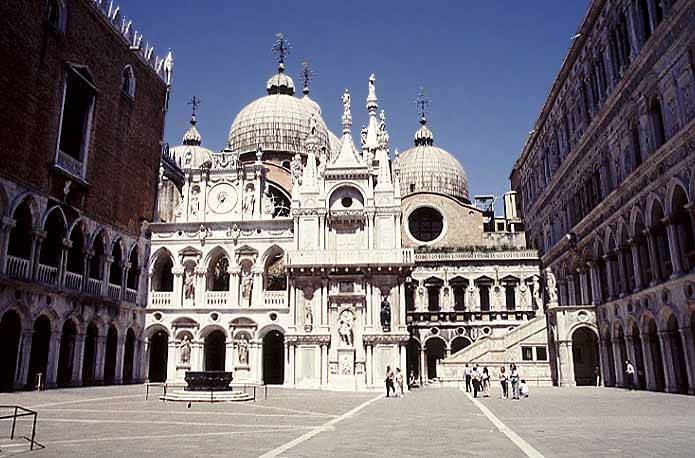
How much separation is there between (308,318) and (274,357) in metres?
7.83

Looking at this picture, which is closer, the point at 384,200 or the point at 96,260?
the point at 96,260

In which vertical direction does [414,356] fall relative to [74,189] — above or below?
below

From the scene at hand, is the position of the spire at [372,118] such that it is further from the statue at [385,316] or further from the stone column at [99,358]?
the stone column at [99,358]

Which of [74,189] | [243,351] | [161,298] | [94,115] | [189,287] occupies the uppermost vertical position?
[94,115]

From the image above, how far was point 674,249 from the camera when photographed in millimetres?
23547

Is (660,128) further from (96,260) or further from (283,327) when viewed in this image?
(96,260)

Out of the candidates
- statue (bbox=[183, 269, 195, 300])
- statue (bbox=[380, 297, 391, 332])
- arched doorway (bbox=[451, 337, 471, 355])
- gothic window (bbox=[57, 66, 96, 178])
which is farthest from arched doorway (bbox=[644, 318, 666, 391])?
gothic window (bbox=[57, 66, 96, 178])

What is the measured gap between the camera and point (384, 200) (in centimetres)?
3778

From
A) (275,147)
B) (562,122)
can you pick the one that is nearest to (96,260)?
(275,147)

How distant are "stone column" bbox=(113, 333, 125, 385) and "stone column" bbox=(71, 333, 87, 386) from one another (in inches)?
142

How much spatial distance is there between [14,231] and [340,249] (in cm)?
1778

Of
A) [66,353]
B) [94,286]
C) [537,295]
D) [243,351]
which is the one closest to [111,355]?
[66,353]

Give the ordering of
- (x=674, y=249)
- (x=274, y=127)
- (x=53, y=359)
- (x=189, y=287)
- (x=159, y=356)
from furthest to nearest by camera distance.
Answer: (x=274, y=127) < (x=159, y=356) < (x=189, y=287) < (x=53, y=359) < (x=674, y=249)

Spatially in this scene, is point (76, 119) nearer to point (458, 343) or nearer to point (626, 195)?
point (626, 195)
